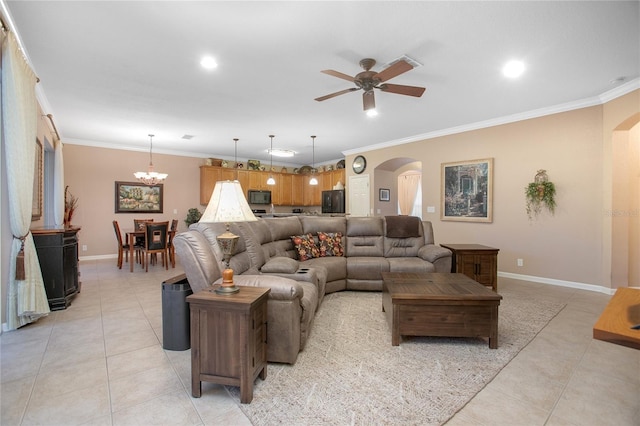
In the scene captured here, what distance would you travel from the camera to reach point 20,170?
2.67 metres

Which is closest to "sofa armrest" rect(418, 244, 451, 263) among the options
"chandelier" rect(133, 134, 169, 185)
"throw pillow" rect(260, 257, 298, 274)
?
"throw pillow" rect(260, 257, 298, 274)

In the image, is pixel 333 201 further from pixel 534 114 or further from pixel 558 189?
pixel 558 189

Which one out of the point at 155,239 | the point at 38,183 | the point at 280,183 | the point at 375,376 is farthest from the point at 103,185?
the point at 375,376

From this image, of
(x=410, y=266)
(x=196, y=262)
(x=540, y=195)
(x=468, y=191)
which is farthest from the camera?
(x=468, y=191)

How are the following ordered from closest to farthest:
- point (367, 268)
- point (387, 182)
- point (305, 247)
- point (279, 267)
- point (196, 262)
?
point (196, 262) < point (279, 267) < point (367, 268) < point (305, 247) < point (387, 182)

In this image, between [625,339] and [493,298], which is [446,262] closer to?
[493,298]

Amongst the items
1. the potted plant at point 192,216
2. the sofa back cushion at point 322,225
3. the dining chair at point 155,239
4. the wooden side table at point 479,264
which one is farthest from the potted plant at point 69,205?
the wooden side table at point 479,264

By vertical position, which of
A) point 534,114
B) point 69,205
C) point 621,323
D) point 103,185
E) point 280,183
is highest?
point 534,114

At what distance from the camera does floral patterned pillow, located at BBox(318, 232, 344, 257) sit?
434cm

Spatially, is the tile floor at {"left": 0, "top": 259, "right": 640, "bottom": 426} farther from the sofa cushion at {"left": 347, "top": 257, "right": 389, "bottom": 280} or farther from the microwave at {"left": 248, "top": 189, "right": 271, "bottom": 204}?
the microwave at {"left": 248, "top": 189, "right": 271, "bottom": 204}

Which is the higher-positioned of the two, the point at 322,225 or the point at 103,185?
the point at 103,185

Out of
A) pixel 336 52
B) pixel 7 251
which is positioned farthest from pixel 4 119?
pixel 336 52

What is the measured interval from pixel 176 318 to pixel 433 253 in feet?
10.2

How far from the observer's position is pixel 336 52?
2.86 meters
